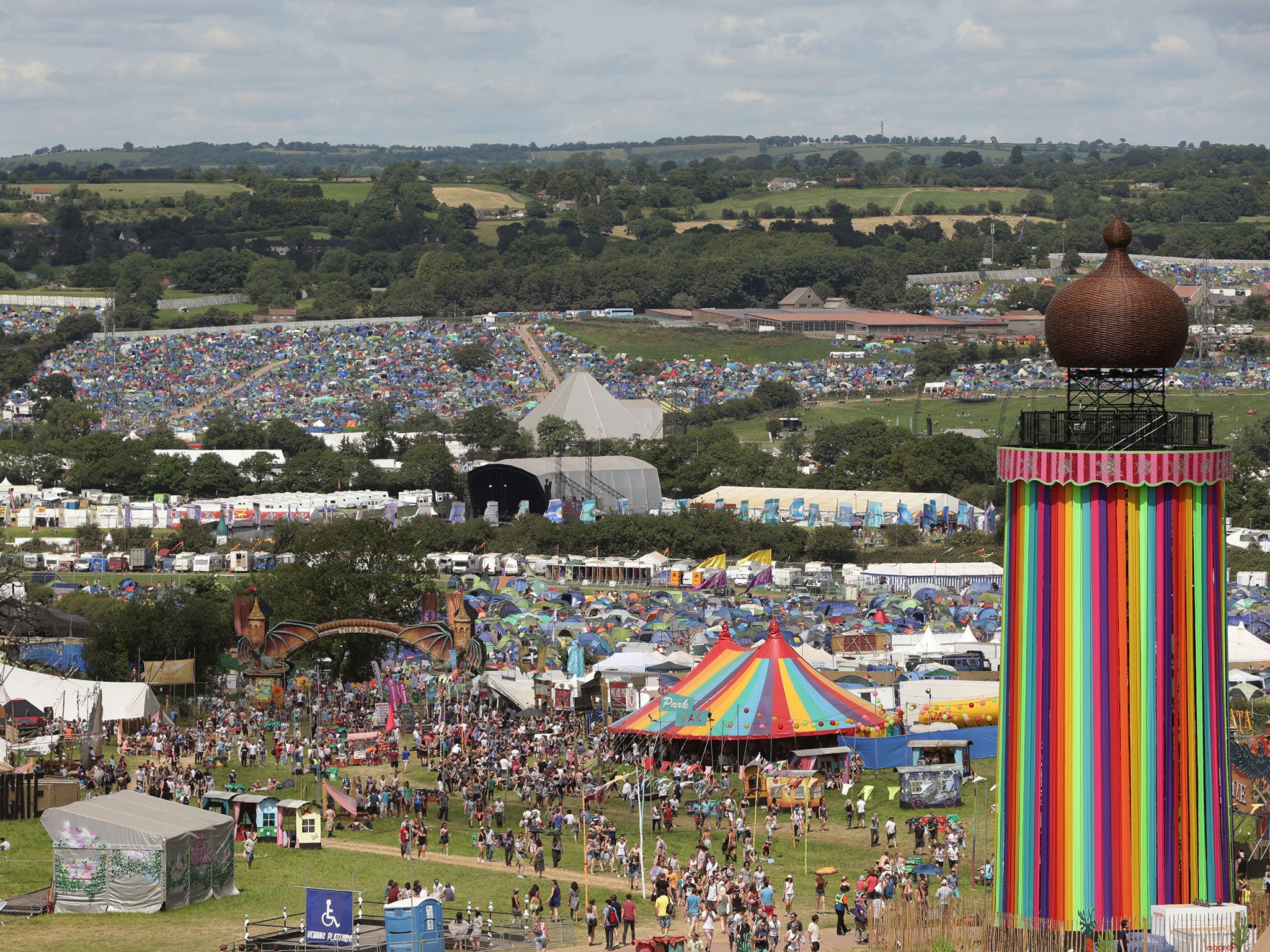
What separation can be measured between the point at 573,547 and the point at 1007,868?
2514 inches

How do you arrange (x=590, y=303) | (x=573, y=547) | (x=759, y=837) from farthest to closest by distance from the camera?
(x=590, y=303)
(x=573, y=547)
(x=759, y=837)

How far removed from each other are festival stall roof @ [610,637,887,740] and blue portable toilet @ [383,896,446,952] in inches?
593

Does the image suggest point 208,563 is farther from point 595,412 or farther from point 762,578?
point 595,412

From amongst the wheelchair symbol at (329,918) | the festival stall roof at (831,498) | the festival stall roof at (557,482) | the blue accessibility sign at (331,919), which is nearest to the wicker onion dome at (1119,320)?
the blue accessibility sign at (331,919)

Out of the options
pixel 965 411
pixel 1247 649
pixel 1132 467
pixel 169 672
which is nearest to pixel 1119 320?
pixel 1132 467

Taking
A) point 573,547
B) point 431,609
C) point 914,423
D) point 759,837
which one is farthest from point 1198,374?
point 759,837

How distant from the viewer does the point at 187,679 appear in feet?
155

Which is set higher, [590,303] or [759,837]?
[590,303]

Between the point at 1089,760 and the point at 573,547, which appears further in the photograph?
the point at 573,547

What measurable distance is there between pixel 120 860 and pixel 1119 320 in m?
15.4

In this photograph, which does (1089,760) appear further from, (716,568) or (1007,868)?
(716,568)

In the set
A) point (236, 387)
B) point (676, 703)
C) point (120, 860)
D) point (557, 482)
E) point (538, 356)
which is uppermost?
point (538, 356)

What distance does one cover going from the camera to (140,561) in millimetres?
81750

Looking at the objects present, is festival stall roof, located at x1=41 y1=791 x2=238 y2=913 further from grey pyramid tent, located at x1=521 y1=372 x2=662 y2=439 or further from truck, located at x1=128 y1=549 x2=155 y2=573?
grey pyramid tent, located at x1=521 y1=372 x2=662 y2=439
